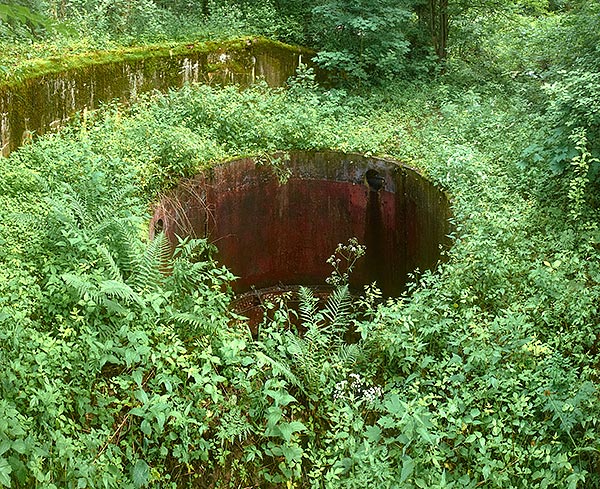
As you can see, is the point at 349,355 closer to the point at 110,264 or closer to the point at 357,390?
the point at 357,390

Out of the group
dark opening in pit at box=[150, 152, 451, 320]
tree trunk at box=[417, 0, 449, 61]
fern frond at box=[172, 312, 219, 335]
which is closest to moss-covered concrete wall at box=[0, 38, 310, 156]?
dark opening in pit at box=[150, 152, 451, 320]

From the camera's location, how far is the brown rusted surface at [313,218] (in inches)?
332

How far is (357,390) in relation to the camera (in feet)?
15.1

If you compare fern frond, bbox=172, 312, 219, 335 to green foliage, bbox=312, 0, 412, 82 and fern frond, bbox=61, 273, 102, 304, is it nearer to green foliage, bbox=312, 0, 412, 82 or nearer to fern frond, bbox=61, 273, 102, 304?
fern frond, bbox=61, 273, 102, 304

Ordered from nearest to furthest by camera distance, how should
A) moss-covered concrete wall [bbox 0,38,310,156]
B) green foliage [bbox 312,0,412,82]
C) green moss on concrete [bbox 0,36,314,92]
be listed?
1. moss-covered concrete wall [bbox 0,38,310,156]
2. green moss on concrete [bbox 0,36,314,92]
3. green foliage [bbox 312,0,412,82]

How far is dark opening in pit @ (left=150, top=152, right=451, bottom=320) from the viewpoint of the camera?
27.7 ft

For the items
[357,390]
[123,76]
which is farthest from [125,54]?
[357,390]

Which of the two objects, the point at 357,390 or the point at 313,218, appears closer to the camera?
the point at 357,390

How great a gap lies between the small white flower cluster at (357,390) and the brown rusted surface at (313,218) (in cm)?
366

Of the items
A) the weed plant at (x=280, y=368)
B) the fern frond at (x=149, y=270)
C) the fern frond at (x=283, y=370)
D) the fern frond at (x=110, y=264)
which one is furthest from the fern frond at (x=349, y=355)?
the fern frond at (x=110, y=264)

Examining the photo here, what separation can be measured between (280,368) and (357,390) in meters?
0.81

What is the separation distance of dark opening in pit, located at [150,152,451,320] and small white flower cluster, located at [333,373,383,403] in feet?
11.8

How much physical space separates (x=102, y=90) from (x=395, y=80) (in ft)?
18.9

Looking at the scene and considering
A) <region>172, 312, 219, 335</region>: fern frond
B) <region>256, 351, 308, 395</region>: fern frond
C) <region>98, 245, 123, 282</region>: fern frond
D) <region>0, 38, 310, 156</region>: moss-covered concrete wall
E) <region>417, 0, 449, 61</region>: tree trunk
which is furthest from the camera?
<region>417, 0, 449, 61</region>: tree trunk
